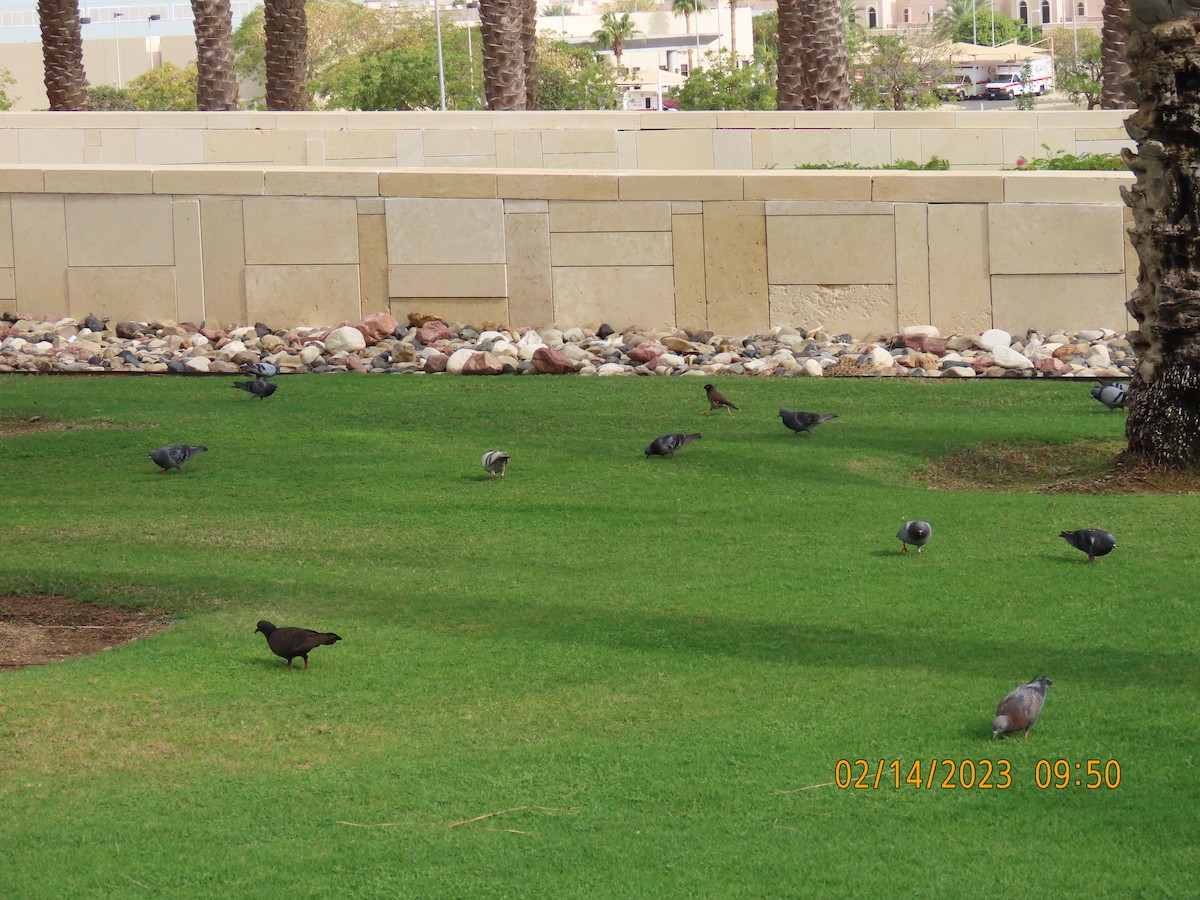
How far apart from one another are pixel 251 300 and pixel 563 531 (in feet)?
28.0

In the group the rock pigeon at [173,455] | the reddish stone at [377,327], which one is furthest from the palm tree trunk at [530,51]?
the rock pigeon at [173,455]

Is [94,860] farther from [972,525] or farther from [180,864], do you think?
[972,525]

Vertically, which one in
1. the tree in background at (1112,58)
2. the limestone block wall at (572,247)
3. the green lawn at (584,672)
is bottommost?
the green lawn at (584,672)

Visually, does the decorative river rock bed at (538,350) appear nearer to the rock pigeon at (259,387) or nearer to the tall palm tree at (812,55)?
the rock pigeon at (259,387)

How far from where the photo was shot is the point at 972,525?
8570 millimetres

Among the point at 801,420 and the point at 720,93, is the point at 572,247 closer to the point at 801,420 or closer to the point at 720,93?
the point at 801,420

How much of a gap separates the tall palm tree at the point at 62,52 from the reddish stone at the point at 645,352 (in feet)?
52.5

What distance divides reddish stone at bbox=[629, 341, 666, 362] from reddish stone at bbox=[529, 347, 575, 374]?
0.64 m

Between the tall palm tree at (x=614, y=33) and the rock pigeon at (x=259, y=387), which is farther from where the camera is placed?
the tall palm tree at (x=614, y=33)

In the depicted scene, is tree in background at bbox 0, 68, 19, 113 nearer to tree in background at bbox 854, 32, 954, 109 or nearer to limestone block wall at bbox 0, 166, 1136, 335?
tree in background at bbox 854, 32, 954, 109

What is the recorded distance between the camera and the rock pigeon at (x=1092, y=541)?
24.7 feet

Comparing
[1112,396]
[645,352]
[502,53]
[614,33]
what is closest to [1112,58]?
[502,53]

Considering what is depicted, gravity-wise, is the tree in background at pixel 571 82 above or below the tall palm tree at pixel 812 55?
above

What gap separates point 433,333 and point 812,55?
9.68 meters
